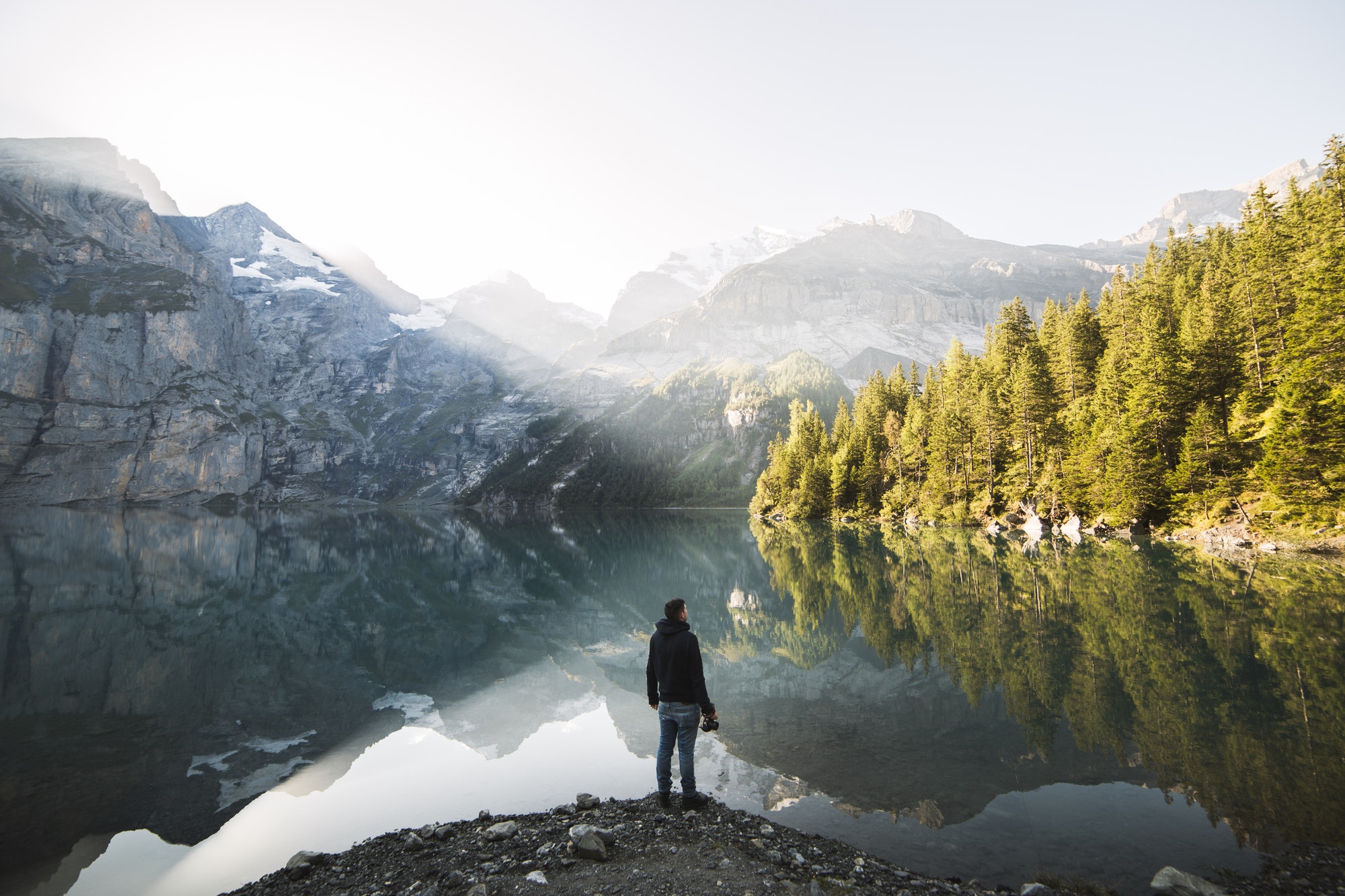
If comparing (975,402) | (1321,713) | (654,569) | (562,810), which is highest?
(975,402)

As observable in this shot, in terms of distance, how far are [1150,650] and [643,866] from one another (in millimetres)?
18440

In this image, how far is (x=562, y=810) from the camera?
36.7 feet

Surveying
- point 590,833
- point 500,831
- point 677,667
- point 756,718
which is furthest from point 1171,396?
point 500,831

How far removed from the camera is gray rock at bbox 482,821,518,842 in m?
9.87

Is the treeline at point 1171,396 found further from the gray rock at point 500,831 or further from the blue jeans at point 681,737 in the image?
the gray rock at point 500,831

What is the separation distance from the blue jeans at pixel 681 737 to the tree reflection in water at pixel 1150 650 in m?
7.74

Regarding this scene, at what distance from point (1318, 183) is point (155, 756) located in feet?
281

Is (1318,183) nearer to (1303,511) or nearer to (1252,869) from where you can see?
(1303,511)

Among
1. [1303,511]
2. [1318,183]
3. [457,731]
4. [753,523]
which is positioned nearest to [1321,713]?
[457,731]

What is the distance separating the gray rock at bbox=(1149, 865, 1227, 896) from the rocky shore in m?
0.02

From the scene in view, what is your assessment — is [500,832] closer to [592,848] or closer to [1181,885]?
[592,848]

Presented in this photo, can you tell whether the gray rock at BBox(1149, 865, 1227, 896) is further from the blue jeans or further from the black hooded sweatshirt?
the blue jeans

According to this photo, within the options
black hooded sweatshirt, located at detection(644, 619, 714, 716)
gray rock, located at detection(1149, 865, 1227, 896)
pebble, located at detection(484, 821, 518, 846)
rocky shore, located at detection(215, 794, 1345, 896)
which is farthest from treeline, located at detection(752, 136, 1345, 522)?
pebble, located at detection(484, 821, 518, 846)

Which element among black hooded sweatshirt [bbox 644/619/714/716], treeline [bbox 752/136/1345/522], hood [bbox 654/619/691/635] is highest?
treeline [bbox 752/136/1345/522]
